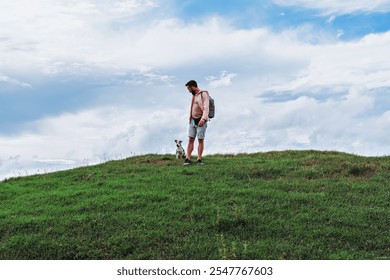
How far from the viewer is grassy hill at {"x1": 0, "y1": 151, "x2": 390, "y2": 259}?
34.6 feet

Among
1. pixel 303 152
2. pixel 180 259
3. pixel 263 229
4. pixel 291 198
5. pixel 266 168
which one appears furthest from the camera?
pixel 303 152

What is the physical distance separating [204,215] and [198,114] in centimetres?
806

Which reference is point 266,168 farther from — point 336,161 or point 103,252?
point 103,252

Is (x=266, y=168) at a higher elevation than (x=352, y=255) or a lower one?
higher

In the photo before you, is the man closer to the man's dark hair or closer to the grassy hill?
the man's dark hair

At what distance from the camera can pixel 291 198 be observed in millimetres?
13852

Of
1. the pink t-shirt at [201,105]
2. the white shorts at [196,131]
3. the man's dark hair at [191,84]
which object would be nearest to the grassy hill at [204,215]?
the white shorts at [196,131]

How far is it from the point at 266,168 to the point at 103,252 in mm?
9294

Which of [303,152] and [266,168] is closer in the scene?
[266,168]

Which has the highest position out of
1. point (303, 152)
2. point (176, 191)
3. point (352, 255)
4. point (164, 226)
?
point (303, 152)

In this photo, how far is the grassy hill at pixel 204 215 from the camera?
→ 1055cm

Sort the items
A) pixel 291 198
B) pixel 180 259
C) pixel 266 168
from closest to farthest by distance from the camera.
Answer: pixel 180 259
pixel 291 198
pixel 266 168

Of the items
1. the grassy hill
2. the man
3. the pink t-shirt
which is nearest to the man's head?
the man

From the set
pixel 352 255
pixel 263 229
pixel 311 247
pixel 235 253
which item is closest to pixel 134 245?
pixel 235 253
